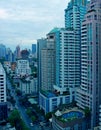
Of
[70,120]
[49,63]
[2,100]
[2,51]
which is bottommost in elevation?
[70,120]

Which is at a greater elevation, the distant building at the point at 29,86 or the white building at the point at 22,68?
the white building at the point at 22,68

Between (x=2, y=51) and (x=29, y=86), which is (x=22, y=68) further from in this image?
(x=2, y=51)

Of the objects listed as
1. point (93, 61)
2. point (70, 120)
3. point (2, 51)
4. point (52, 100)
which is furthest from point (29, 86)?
point (2, 51)

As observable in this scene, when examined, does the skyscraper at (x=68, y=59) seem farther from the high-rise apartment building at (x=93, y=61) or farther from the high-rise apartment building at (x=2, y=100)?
the high-rise apartment building at (x=2, y=100)

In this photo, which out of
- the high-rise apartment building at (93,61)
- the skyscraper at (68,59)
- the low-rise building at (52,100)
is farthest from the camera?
the skyscraper at (68,59)

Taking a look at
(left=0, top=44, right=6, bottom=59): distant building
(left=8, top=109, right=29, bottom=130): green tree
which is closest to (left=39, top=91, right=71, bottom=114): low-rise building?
(left=8, top=109, right=29, bottom=130): green tree

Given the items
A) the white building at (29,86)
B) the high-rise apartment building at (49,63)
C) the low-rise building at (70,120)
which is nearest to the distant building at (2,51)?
the white building at (29,86)

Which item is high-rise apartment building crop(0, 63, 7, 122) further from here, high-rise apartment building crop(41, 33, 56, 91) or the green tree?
high-rise apartment building crop(41, 33, 56, 91)

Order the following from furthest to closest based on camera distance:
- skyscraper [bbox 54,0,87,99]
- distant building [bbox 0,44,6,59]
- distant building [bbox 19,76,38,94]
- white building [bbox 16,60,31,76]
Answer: distant building [bbox 0,44,6,59], white building [bbox 16,60,31,76], distant building [bbox 19,76,38,94], skyscraper [bbox 54,0,87,99]

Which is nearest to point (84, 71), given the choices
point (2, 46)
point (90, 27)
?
point (90, 27)
